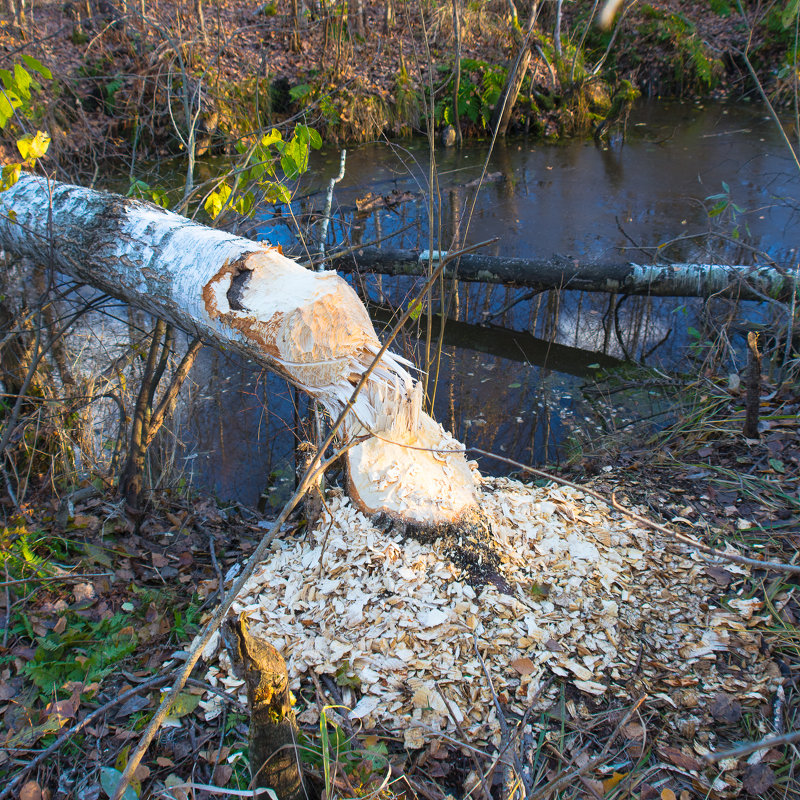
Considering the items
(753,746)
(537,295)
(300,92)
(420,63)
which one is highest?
(420,63)

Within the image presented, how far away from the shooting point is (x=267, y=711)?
1272 millimetres

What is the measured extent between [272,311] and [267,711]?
3.46 ft

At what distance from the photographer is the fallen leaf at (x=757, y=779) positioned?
4.80ft

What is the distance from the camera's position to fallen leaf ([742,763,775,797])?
146 cm

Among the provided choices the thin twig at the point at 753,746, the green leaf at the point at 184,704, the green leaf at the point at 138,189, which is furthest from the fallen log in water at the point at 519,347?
the thin twig at the point at 753,746

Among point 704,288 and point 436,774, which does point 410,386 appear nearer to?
point 436,774

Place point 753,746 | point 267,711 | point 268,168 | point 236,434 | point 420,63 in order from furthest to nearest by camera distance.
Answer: point 420,63
point 236,434
point 268,168
point 267,711
point 753,746

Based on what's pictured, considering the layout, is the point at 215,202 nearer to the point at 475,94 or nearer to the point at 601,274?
the point at 601,274

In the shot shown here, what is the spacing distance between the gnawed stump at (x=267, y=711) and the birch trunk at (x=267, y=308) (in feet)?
2.06

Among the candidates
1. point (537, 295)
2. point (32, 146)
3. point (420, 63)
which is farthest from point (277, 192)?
point (420, 63)

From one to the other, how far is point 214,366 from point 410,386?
313cm

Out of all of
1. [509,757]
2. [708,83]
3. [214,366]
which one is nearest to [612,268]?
[214,366]

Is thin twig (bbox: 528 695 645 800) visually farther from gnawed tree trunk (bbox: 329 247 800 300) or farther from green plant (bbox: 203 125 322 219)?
gnawed tree trunk (bbox: 329 247 800 300)

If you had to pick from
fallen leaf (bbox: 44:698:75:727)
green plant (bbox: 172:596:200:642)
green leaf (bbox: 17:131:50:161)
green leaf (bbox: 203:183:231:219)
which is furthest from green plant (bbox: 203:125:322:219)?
fallen leaf (bbox: 44:698:75:727)
